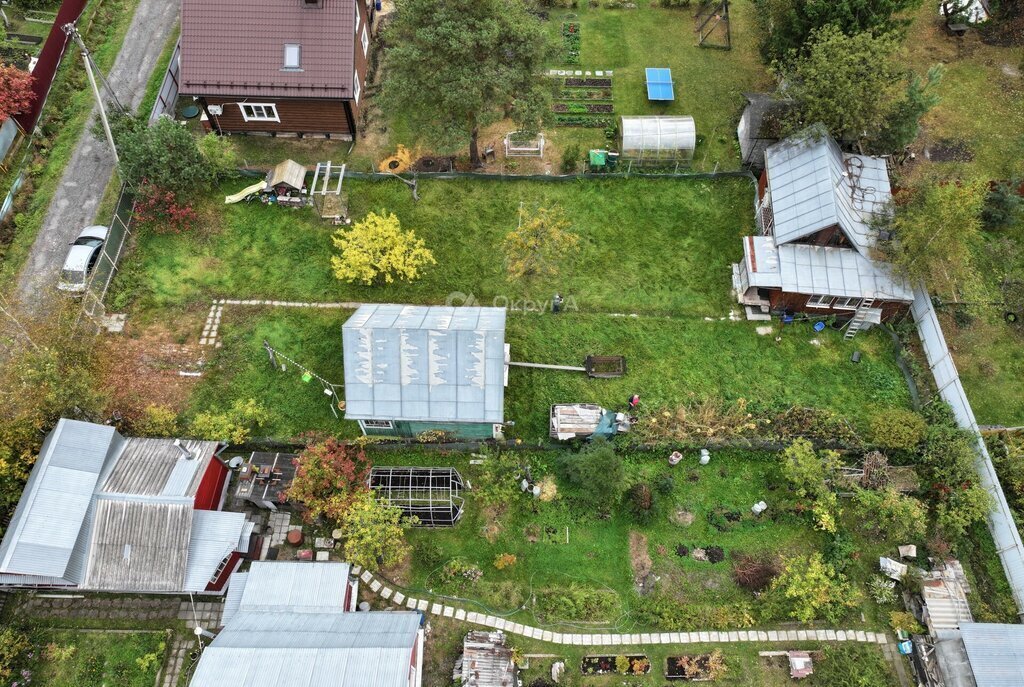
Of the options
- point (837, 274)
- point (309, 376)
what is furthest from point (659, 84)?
point (309, 376)

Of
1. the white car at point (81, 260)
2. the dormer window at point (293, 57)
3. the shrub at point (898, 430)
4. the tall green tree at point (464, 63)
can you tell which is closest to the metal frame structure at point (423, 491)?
the tall green tree at point (464, 63)

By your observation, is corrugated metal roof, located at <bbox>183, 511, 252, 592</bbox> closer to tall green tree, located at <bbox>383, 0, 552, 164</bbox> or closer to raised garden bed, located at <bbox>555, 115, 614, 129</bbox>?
tall green tree, located at <bbox>383, 0, 552, 164</bbox>

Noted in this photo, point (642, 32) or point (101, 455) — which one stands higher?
point (642, 32)

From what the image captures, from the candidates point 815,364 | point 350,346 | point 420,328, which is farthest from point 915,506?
point 350,346

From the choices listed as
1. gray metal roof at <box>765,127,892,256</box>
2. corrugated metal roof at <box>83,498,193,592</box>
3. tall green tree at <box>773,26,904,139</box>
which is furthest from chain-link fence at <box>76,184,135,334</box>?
tall green tree at <box>773,26,904,139</box>

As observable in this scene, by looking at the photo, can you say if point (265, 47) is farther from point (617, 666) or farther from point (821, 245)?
point (617, 666)

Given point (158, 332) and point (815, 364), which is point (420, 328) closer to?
point (158, 332)

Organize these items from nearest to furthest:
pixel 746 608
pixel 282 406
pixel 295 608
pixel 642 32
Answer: pixel 295 608, pixel 746 608, pixel 282 406, pixel 642 32
